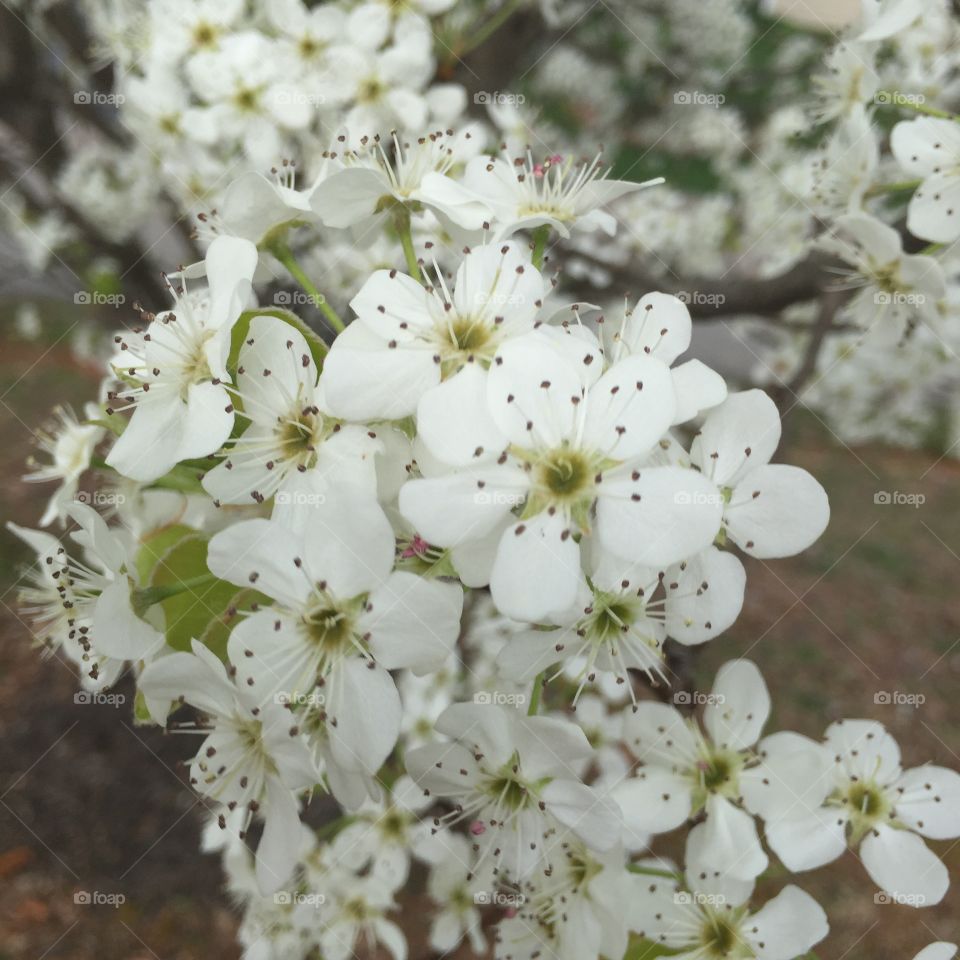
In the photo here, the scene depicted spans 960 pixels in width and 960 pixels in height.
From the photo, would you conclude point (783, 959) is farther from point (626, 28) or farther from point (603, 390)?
point (626, 28)

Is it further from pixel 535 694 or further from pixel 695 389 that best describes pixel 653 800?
pixel 695 389

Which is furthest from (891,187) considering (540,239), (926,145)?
(540,239)

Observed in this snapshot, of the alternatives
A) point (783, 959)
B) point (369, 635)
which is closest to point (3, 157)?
point (369, 635)

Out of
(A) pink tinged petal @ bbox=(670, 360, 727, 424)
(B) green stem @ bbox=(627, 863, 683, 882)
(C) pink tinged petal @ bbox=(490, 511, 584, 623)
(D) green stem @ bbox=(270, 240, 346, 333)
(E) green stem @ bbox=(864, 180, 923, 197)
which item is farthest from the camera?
(E) green stem @ bbox=(864, 180, 923, 197)

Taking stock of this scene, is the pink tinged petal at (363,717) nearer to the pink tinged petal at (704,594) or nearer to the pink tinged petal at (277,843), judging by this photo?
the pink tinged petal at (277,843)

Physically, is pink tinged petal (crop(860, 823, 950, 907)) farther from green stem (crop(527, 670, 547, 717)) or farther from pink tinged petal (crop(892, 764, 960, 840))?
green stem (crop(527, 670, 547, 717))

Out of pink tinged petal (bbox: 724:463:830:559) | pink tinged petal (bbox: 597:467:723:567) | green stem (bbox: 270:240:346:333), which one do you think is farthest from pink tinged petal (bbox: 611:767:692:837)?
green stem (bbox: 270:240:346:333)

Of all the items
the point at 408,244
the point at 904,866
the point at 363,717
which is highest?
the point at 408,244
